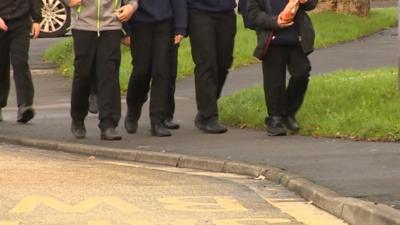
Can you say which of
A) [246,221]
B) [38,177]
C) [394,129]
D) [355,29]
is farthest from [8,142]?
[355,29]

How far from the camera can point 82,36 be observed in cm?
1200

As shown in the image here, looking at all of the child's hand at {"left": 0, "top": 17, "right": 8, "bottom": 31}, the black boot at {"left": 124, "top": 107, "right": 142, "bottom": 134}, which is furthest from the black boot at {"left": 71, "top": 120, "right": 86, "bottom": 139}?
the child's hand at {"left": 0, "top": 17, "right": 8, "bottom": 31}

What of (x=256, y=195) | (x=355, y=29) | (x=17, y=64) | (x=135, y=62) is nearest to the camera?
(x=256, y=195)

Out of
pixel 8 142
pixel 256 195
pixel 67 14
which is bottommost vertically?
pixel 67 14

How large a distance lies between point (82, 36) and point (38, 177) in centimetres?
251

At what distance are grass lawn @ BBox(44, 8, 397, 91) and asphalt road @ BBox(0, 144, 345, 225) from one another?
6480 millimetres

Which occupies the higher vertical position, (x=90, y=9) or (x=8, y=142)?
(x=90, y=9)

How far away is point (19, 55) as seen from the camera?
13555 millimetres

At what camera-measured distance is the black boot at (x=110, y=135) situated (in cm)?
1202

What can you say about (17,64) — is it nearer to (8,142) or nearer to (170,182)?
(8,142)

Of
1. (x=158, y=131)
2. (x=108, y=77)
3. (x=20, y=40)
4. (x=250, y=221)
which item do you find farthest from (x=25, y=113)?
(x=250, y=221)

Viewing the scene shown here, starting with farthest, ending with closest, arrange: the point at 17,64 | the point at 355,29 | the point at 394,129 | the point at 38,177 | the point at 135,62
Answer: the point at 355,29 < the point at 17,64 < the point at 135,62 < the point at 394,129 < the point at 38,177

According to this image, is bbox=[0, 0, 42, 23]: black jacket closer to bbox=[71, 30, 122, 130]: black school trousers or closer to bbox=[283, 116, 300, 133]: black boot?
bbox=[71, 30, 122, 130]: black school trousers

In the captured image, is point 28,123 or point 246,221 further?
point 28,123
